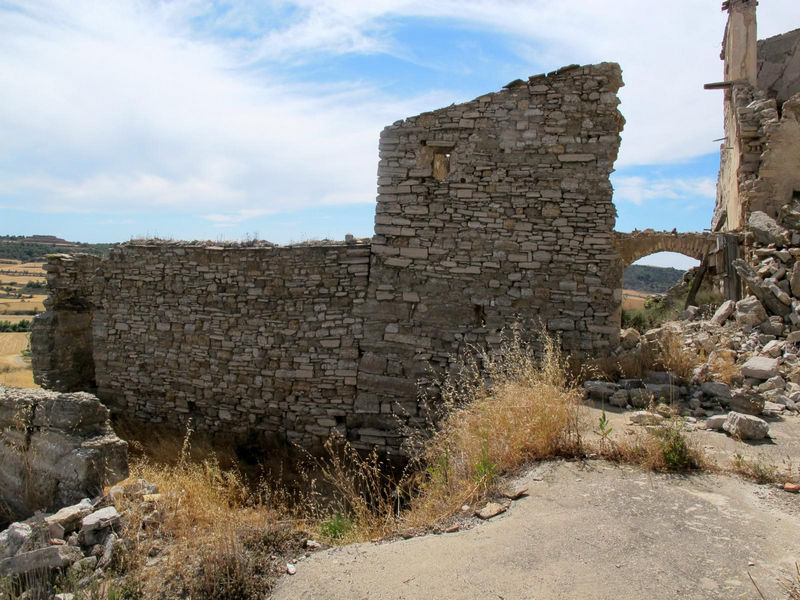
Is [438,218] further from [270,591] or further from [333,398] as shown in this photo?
[270,591]

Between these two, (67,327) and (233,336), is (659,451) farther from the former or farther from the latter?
(67,327)

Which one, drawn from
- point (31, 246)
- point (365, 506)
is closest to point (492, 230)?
point (365, 506)

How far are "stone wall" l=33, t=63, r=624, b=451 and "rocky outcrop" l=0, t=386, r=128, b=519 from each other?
3030 mm

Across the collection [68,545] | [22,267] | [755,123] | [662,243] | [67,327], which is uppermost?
[755,123]

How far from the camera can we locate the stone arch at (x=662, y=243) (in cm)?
1305

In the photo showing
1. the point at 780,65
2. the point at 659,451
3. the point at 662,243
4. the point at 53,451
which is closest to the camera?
the point at 659,451

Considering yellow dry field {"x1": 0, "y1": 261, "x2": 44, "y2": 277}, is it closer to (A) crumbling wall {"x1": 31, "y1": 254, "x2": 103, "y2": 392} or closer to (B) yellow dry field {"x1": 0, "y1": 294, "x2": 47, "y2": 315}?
(B) yellow dry field {"x1": 0, "y1": 294, "x2": 47, "y2": 315}

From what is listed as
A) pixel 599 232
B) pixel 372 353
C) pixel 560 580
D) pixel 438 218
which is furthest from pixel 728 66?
pixel 560 580

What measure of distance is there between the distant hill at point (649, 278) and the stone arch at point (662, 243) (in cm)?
3449

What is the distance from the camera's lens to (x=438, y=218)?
7.70 meters

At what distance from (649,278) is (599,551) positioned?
185 feet

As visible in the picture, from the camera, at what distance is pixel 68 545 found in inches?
166

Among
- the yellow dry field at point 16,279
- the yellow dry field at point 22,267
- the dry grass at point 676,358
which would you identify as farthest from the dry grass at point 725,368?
the yellow dry field at point 22,267

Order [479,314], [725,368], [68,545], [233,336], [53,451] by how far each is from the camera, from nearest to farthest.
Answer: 1. [68,545]
2. [53,451]
3. [725,368]
4. [479,314]
5. [233,336]
